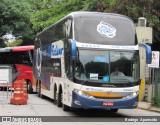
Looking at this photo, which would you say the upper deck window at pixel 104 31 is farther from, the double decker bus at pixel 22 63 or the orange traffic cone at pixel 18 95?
the double decker bus at pixel 22 63

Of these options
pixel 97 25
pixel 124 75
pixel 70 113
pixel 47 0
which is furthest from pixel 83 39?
pixel 47 0

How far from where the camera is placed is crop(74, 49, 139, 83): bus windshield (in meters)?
15.0

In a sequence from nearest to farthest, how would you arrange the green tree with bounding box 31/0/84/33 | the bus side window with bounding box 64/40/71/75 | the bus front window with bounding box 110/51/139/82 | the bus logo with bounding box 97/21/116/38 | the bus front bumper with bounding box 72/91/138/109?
1. the bus front bumper with bounding box 72/91/138/109
2. the bus front window with bounding box 110/51/139/82
3. the bus logo with bounding box 97/21/116/38
4. the bus side window with bounding box 64/40/71/75
5. the green tree with bounding box 31/0/84/33

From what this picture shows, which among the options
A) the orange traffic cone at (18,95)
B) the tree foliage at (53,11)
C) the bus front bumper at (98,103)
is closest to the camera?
the bus front bumper at (98,103)

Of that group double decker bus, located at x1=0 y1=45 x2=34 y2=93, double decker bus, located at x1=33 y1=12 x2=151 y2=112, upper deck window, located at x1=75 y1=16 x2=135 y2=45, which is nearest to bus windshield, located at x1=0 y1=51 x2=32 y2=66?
double decker bus, located at x1=0 y1=45 x2=34 y2=93

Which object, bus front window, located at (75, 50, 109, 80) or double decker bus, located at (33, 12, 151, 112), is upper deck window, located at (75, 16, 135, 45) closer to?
double decker bus, located at (33, 12, 151, 112)

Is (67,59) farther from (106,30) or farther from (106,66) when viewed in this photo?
(106,30)

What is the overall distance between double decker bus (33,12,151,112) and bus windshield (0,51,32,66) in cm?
1419

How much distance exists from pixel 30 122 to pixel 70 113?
3.27 meters

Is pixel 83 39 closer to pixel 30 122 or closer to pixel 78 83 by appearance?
pixel 78 83

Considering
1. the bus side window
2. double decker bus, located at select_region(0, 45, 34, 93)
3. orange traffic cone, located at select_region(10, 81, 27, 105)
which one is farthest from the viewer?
double decker bus, located at select_region(0, 45, 34, 93)

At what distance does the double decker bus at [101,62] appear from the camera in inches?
585

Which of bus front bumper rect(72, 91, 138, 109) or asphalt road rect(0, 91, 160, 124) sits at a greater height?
bus front bumper rect(72, 91, 138, 109)

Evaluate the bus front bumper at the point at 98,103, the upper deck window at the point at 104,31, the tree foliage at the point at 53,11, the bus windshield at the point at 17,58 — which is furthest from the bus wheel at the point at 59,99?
the bus windshield at the point at 17,58
